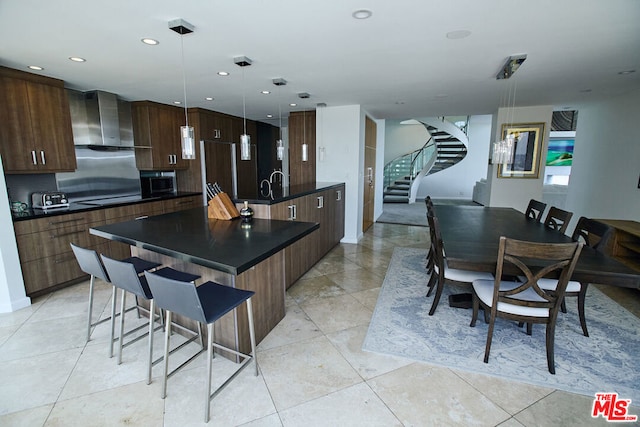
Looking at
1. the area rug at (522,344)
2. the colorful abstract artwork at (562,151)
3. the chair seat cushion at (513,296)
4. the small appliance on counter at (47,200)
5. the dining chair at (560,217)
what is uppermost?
the colorful abstract artwork at (562,151)

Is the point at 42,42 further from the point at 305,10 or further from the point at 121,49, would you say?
the point at 305,10

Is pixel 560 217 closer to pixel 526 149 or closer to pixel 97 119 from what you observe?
pixel 526 149

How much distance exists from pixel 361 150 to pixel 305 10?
346 cm

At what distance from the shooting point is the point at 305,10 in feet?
6.17

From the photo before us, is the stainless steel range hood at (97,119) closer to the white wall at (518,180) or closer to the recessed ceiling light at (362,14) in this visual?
the recessed ceiling light at (362,14)

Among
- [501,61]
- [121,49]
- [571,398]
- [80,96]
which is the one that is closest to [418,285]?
[571,398]

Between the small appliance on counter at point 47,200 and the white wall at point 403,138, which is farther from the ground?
the white wall at point 403,138

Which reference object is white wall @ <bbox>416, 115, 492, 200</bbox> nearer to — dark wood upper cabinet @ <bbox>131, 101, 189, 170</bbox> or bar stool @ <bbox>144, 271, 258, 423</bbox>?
dark wood upper cabinet @ <bbox>131, 101, 189, 170</bbox>

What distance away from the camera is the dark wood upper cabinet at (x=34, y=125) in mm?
3006

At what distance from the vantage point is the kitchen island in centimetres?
173

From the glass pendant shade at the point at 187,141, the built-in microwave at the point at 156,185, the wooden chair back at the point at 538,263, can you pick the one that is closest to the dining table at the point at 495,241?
the wooden chair back at the point at 538,263

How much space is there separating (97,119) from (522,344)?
5465 millimetres

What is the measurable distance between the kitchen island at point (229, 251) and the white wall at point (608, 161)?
15.7 feet

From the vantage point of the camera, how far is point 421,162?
10297 mm
